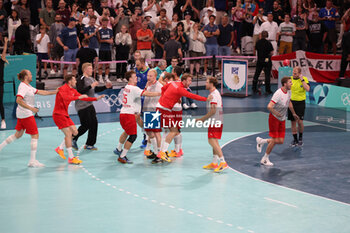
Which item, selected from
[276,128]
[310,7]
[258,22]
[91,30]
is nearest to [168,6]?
[258,22]

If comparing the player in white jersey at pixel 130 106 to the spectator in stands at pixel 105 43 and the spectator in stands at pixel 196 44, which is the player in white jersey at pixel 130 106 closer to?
the spectator in stands at pixel 105 43

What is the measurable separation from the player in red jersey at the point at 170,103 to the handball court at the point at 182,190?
565mm

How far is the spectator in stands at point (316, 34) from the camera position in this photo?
2525cm

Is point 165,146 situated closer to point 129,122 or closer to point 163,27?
point 129,122

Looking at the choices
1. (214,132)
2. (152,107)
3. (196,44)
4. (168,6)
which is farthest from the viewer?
(168,6)

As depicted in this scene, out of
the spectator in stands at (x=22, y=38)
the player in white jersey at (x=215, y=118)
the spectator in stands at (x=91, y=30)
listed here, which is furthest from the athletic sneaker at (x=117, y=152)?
the spectator in stands at (x=22, y=38)

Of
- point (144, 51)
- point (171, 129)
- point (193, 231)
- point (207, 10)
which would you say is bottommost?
point (193, 231)

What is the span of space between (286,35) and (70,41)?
9.43 meters

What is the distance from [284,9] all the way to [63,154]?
16630 millimetres

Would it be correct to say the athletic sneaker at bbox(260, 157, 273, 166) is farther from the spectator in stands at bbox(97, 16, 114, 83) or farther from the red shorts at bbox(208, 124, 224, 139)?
the spectator in stands at bbox(97, 16, 114, 83)

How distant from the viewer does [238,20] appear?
84.6ft

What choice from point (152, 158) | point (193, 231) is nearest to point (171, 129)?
point (152, 158)

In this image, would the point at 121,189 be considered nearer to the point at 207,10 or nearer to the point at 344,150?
the point at 344,150

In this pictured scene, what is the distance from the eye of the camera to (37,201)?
10.8 metres
